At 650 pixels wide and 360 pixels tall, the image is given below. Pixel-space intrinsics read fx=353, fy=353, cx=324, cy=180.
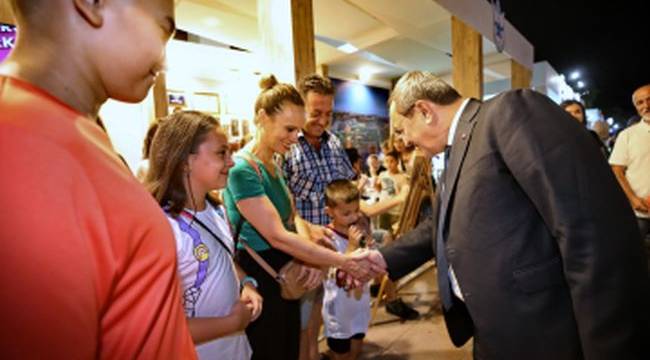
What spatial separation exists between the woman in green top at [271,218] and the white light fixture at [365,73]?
886cm

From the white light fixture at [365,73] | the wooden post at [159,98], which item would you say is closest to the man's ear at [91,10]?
the wooden post at [159,98]

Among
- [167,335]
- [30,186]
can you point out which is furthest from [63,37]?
[167,335]

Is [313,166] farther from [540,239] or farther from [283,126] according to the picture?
[540,239]

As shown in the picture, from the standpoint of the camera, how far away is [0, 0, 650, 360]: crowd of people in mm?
425

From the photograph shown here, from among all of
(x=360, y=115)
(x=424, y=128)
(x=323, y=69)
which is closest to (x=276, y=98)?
(x=424, y=128)

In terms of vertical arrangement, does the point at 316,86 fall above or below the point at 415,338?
above

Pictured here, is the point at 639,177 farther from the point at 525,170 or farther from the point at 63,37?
the point at 63,37

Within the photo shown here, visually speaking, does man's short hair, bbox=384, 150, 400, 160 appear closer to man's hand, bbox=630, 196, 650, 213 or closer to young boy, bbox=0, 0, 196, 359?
man's hand, bbox=630, 196, 650, 213

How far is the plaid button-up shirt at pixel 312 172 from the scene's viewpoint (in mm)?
2582

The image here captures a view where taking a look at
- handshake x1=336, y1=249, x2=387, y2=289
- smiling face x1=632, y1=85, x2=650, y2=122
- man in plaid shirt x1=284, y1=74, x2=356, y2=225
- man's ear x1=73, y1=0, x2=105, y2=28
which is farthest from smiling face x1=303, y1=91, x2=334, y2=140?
smiling face x1=632, y1=85, x2=650, y2=122

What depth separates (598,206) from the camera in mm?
1165

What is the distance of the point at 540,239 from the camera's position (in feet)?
4.33

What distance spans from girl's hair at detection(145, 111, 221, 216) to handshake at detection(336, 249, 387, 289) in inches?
44.8

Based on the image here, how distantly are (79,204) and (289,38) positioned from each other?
3.02 meters
